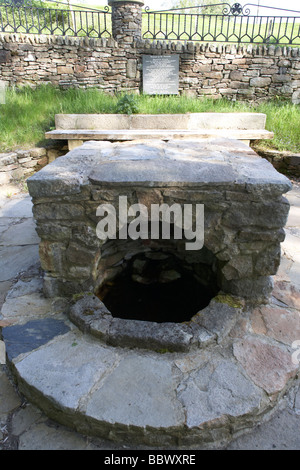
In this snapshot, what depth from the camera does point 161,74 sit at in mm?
7000

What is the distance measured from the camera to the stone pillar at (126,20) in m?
6.90

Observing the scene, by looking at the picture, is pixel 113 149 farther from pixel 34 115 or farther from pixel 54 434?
pixel 34 115

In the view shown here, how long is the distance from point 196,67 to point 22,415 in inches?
287

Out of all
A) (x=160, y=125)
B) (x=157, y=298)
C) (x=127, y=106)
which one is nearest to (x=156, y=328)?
(x=157, y=298)

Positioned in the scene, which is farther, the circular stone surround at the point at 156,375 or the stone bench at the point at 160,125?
the stone bench at the point at 160,125

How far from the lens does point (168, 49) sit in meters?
6.92

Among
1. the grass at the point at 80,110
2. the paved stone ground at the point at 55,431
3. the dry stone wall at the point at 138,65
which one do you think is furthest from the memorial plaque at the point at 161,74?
the paved stone ground at the point at 55,431

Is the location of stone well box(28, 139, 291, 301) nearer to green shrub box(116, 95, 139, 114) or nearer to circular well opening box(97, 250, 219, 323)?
circular well opening box(97, 250, 219, 323)

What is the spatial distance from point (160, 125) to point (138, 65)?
2281mm

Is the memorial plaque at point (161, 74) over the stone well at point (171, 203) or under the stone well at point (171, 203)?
over

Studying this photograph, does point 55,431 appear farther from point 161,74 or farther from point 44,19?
point 44,19

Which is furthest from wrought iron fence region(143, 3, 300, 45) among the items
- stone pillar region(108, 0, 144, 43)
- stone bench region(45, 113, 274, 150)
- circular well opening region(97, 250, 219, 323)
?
circular well opening region(97, 250, 219, 323)

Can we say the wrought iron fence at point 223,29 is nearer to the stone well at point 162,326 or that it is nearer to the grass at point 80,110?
the grass at point 80,110

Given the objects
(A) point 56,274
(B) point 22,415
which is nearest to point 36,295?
(A) point 56,274
